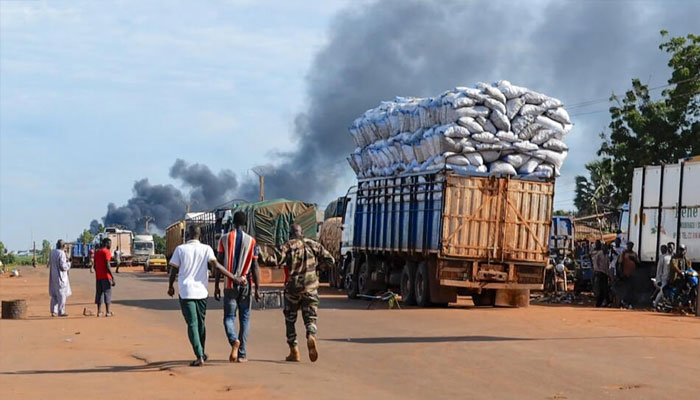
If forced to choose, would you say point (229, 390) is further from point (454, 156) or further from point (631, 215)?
Result: point (631, 215)

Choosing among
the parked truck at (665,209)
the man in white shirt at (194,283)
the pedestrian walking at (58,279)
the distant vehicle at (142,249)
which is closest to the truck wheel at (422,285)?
the parked truck at (665,209)

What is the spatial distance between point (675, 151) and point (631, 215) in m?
16.7

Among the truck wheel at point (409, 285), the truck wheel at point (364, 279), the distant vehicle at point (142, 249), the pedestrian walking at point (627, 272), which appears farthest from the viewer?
the distant vehicle at point (142, 249)

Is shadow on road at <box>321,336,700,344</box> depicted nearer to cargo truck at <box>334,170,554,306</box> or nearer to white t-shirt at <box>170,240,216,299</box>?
white t-shirt at <box>170,240,216,299</box>

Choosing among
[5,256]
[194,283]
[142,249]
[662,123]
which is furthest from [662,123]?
[5,256]

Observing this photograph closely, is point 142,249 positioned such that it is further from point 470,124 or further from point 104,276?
point 470,124

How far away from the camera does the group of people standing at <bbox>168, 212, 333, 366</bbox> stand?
1202 cm

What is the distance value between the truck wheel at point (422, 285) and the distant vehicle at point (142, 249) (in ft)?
194

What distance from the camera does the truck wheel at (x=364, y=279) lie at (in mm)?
26250

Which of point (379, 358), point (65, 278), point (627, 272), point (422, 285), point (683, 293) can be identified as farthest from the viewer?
point (627, 272)

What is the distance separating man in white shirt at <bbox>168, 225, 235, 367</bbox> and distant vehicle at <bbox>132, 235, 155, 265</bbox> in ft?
227

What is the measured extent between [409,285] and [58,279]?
24.9 feet

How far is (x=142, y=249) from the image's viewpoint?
266 ft

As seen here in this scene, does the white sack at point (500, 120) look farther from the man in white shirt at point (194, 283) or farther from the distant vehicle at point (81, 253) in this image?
the distant vehicle at point (81, 253)
